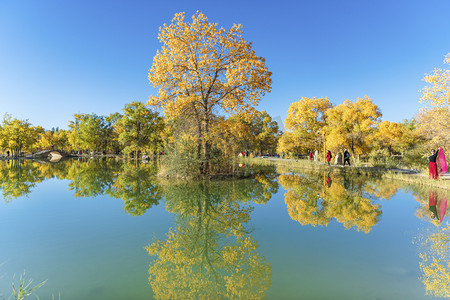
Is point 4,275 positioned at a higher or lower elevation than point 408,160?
lower

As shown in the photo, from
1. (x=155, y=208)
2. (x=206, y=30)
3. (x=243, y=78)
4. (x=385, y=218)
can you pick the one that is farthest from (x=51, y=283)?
(x=206, y=30)

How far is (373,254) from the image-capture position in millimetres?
4316

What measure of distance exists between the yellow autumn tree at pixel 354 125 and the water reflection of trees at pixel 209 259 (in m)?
20.9

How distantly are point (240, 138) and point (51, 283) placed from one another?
1283 centimetres

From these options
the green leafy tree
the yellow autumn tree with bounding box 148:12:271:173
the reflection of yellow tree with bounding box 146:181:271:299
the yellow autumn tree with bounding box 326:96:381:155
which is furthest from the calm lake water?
the green leafy tree

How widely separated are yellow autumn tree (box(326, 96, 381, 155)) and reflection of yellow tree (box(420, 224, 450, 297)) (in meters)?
20.1

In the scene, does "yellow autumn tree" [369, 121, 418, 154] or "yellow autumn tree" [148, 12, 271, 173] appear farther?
"yellow autumn tree" [369, 121, 418, 154]

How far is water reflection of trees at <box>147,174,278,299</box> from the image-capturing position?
3197 mm

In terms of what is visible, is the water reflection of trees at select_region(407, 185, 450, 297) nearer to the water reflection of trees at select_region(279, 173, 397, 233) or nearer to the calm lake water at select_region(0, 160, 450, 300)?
the calm lake water at select_region(0, 160, 450, 300)

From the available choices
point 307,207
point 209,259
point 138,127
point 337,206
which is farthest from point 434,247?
point 138,127

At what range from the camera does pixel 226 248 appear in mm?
4555

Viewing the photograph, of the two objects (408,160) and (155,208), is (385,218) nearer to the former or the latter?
(155,208)

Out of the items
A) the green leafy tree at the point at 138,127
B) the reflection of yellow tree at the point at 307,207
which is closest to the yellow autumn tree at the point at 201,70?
the reflection of yellow tree at the point at 307,207

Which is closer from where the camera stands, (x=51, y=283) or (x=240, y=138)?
(x=51, y=283)
